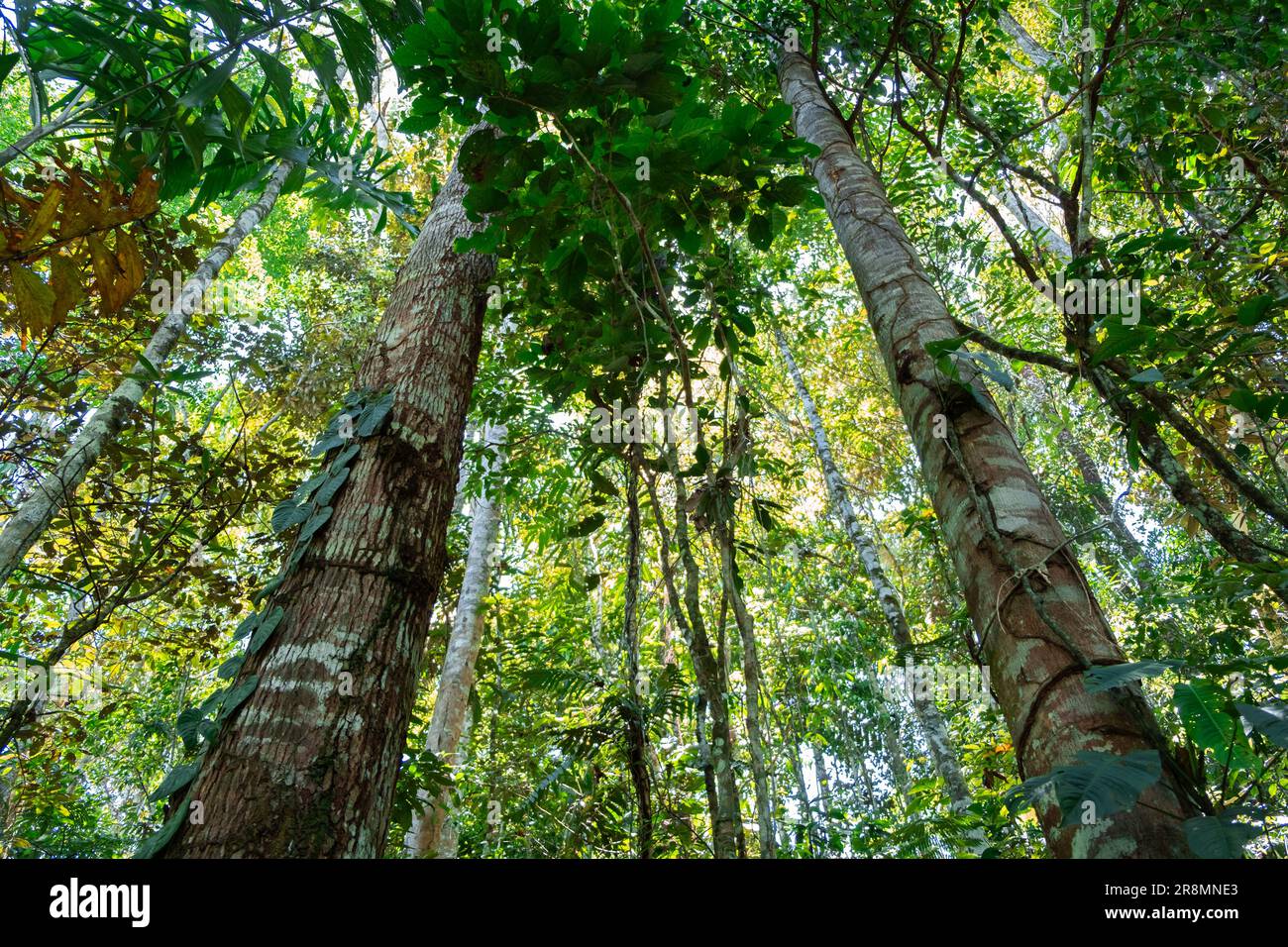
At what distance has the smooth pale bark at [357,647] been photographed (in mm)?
1260

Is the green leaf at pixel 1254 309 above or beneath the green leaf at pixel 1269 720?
above

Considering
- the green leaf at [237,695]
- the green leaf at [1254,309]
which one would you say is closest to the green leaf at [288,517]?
the green leaf at [237,695]

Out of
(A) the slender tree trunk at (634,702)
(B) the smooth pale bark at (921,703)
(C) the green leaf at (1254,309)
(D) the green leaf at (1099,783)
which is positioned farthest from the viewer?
(B) the smooth pale bark at (921,703)

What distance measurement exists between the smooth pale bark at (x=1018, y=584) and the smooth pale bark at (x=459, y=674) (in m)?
3.04

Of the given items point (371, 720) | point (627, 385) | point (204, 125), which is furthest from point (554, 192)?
point (371, 720)

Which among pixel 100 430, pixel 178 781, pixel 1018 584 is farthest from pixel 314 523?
pixel 100 430

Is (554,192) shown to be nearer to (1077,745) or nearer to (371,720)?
(371,720)

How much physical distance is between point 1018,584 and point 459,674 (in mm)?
4257

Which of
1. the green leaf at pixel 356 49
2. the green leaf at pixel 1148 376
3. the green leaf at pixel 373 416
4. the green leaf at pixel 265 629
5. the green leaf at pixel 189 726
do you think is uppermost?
the green leaf at pixel 356 49

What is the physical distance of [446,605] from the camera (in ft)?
19.0

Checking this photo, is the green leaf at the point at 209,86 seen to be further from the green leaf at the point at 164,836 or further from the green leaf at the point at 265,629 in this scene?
the green leaf at the point at 164,836

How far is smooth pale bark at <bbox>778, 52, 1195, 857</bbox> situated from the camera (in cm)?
100

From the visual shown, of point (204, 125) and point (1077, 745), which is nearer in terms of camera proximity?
point (1077, 745)
